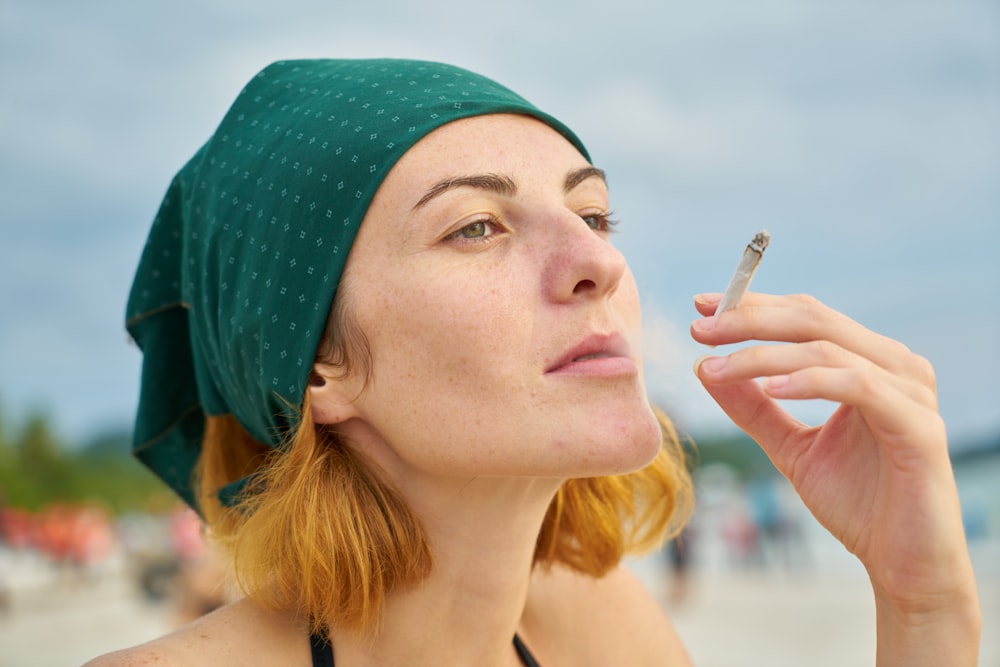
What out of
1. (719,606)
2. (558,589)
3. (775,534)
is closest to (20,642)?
(719,606)

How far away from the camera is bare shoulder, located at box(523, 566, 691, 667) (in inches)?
108

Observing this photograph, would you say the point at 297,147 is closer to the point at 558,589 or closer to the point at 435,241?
the point at 435,241

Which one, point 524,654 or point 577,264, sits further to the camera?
point 524,654

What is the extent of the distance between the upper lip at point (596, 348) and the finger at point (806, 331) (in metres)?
0.17

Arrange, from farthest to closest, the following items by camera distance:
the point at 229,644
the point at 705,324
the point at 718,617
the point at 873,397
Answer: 1. the point at 718,617
2. the point at 229,644
3. the point at 705,324
4. the point at 873,397

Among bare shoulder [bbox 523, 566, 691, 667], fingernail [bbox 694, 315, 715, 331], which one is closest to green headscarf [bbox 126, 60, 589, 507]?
fingernail [bbox 694, 315, 715, 331]

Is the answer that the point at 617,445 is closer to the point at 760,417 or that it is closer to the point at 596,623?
the point at 760,417

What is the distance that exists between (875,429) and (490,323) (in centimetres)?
80

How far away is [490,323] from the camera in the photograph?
6.39 ft

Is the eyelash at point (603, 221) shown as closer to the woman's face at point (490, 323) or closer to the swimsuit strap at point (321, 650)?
the woman's face at point (490, 323)

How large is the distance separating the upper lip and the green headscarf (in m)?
0.54

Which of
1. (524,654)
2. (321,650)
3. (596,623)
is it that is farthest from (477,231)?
(596,623)

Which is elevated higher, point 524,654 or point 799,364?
point 799,364

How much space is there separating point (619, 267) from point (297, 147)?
2.69 ft
